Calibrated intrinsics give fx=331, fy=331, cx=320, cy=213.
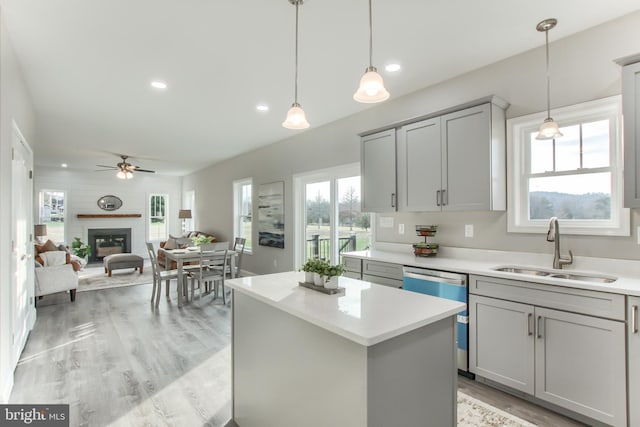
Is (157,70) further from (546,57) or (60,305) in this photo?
(60,305)

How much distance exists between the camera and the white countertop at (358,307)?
1306 mm

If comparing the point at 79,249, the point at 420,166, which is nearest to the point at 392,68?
the point at 420,166

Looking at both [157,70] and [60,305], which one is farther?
[60,305]

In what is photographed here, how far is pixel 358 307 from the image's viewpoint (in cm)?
160

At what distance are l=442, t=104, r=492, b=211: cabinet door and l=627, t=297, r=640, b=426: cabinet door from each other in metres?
1.14

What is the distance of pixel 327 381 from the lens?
144 centimetres

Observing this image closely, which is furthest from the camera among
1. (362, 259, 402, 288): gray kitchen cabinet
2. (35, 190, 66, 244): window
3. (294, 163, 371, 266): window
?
(35, 190, 66, 244): window

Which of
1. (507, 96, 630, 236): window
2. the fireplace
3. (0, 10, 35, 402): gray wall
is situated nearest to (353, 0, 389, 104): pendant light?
(507, 96, 630, 236): window

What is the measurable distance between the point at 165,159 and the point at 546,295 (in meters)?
7.79

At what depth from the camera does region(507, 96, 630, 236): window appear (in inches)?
96.0

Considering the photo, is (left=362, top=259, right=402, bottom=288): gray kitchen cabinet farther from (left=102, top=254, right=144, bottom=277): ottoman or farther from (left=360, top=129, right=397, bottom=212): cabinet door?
(left=102, top=254, right=144, bottom=277): ottoman

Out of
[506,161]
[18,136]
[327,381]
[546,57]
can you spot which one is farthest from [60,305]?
[546,57]

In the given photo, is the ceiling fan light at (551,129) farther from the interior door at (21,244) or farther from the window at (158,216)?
the window at (158,216)

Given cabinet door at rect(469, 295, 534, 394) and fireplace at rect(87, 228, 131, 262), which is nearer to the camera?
cabinet door at rect(469, 295, 534, 394)
